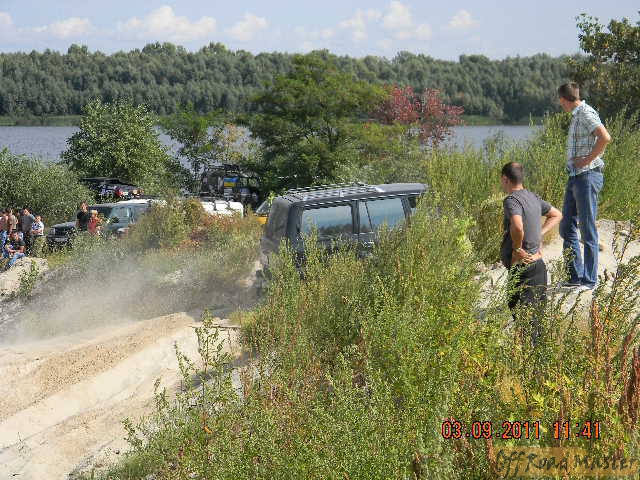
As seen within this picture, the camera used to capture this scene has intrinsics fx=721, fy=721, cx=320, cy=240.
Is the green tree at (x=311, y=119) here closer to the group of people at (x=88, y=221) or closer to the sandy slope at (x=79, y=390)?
the group of people at (x=88, y=221)

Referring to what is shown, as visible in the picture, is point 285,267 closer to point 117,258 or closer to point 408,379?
point 408,379

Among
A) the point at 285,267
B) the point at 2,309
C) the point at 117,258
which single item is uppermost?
the point at 285,267

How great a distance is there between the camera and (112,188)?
28.6 m

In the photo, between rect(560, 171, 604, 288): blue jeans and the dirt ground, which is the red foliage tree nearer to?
the dirt ground

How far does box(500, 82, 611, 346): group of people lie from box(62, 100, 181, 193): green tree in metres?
24.9

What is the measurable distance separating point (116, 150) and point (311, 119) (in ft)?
39.2

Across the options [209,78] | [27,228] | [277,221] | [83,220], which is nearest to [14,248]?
[27,228]

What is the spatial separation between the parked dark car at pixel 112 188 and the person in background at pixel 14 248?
7.03 m

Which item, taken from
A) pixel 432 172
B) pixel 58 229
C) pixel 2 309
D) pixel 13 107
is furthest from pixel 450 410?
pixel 13 107

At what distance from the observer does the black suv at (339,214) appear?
32.3 ft

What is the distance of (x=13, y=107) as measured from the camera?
302ft

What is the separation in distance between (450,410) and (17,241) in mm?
18653
